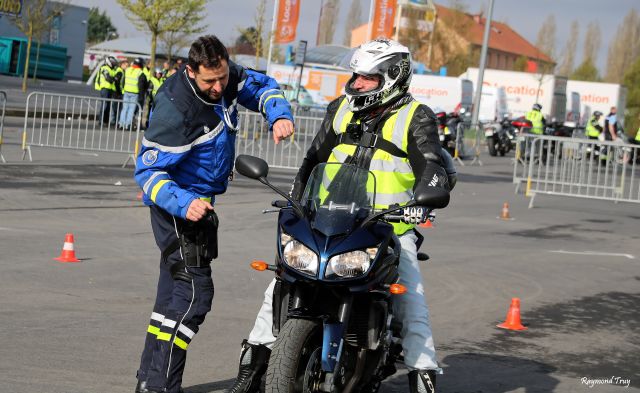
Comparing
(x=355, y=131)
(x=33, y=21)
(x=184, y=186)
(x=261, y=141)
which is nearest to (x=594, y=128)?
(x=261, y=141)

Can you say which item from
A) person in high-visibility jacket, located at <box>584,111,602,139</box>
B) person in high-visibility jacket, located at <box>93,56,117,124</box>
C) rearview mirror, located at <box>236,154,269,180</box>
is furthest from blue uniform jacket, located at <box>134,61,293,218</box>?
person in high-visibility jacket, located at <box>584,111,602,139</box>

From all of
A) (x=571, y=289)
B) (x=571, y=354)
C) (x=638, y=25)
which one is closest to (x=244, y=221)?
(x=571, y=289)

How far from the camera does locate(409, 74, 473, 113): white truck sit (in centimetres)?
4966

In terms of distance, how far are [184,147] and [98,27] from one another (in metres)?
126

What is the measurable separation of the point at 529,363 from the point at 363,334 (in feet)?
8.66

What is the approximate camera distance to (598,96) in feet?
185

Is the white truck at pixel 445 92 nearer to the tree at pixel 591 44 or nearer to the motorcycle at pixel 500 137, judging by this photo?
the motorcycle at pixel 500 137

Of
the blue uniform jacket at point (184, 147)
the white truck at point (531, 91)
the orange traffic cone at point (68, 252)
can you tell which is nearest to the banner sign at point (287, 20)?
the white truck at point (531, 91)

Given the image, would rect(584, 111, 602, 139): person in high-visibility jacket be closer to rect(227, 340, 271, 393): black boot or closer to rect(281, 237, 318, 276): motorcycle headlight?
rect(227, 340, 271, 393): black boot

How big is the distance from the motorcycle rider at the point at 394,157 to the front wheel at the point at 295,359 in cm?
61

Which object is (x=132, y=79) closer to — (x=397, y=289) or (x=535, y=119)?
(x=535, y=119)

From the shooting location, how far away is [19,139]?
23.0 meters

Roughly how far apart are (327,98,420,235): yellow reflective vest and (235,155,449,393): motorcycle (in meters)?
0.19

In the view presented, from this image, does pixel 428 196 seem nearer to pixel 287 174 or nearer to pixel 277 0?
pixel 287 174
